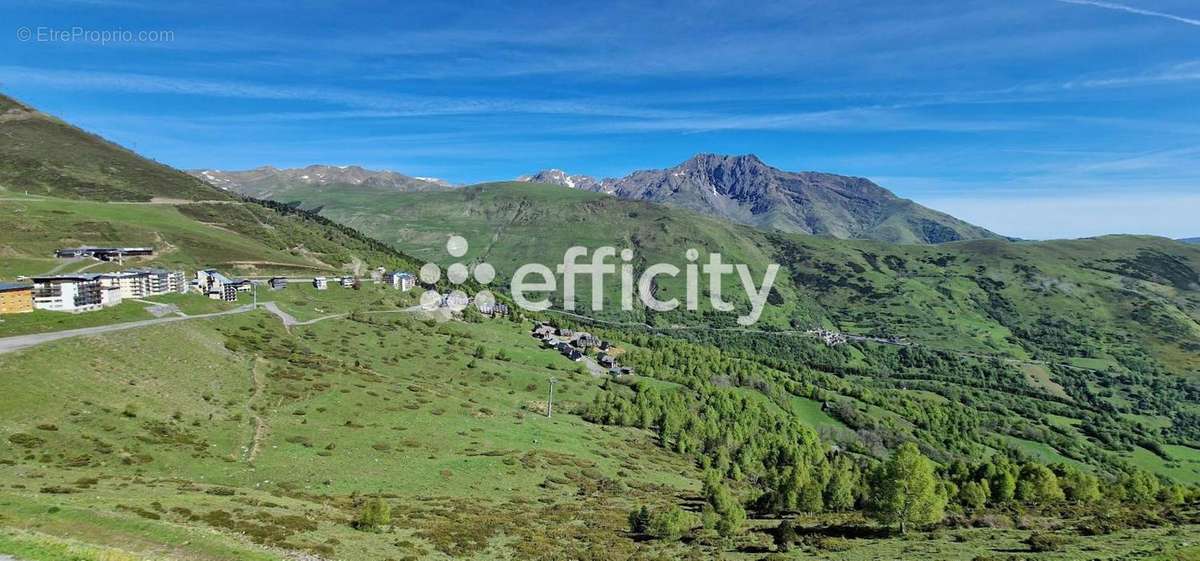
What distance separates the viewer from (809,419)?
19688 centimetres

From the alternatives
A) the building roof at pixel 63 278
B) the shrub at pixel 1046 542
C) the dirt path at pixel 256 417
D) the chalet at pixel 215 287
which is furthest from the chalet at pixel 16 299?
the shrub at pixel 1046 542

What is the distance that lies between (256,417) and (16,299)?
57263 millimetres

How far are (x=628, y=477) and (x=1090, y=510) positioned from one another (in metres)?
62.3

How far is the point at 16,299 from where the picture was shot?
9738cm

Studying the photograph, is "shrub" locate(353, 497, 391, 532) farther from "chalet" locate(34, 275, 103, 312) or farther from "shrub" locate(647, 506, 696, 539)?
"chalet" locate(34, 275, 103, 312)

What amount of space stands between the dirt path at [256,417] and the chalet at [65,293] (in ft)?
121

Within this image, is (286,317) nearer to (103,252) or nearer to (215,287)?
(215,287)

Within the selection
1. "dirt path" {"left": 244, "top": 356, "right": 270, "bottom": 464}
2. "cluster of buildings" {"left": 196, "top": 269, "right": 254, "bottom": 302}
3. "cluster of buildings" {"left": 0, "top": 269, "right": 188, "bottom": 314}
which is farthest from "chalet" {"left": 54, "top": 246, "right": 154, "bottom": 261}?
"dirt path" {"left": 244, "top": 356, "right": 270, "bottom": 464}

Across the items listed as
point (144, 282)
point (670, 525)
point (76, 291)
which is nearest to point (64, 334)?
point (76, 291)

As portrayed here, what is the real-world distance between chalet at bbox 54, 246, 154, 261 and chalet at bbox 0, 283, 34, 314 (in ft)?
250

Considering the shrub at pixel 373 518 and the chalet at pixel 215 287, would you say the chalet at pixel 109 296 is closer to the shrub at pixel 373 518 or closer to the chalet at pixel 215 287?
the chalet at pixel 215 287

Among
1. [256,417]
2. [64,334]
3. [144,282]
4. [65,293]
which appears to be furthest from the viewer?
[144,282]

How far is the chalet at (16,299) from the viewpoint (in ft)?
315

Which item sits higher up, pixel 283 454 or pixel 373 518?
pixel 373 518
